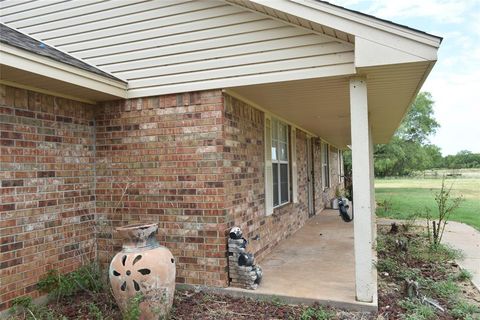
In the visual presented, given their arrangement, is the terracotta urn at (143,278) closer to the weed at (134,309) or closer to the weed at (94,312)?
the weed at (134,309)

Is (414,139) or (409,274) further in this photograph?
(414,139)

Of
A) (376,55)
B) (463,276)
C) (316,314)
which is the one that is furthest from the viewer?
(463,276)

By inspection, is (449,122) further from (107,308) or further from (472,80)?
(107,308)

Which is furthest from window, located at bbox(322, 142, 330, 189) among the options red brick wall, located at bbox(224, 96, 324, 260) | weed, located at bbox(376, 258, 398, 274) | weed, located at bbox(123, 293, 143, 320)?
weed, located at bbox(123, 293, 143, 320)

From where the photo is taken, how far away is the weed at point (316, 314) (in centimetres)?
363

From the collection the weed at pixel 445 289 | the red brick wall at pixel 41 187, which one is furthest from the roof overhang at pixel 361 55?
the weed at pixel 445 289

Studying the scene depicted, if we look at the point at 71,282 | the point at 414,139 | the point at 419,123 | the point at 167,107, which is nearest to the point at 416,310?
the point at 167,107

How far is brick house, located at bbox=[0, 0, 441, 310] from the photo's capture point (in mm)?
3836

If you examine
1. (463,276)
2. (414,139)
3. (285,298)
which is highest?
(414,139)

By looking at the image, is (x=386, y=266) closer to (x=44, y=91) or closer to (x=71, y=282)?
(x=71, y=282)

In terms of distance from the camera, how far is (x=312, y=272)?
16.6 ft

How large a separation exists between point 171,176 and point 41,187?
155 cm

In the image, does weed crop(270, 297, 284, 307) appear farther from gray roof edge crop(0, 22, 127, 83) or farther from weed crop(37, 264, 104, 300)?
gray roof edge crop(0, 22, 127, 83)

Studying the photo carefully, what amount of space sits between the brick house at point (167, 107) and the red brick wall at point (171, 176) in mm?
16
